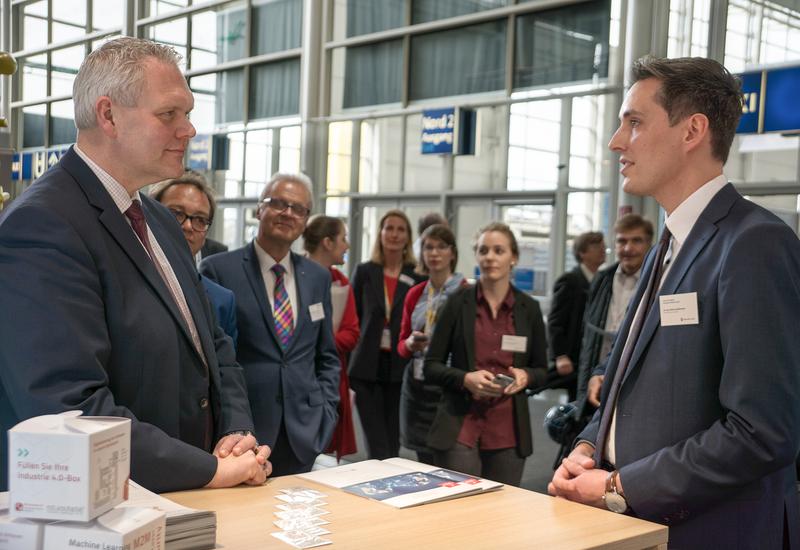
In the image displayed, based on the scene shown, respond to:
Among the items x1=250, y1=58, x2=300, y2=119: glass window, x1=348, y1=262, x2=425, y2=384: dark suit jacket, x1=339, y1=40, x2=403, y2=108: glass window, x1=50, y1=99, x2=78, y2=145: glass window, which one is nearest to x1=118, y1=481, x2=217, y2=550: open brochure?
x1=348, y1=262, x2=425, y2=384: dark suit jacket

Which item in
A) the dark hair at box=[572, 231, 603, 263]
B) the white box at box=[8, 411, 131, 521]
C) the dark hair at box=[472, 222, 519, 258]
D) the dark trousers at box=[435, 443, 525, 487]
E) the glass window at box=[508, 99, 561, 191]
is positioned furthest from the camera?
the glass window at box=[508, 99, 561, 191]

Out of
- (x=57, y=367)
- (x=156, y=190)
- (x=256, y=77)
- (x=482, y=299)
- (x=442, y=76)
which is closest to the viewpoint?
(x=57, y=367)

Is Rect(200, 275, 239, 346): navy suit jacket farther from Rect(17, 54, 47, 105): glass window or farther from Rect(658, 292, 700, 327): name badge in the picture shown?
→ Rect(17, 54, 47, 105): glass window

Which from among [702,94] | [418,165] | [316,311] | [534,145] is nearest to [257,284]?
[316,311]

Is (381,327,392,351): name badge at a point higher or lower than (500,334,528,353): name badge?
lower

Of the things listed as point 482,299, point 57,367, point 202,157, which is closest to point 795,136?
point 482,299

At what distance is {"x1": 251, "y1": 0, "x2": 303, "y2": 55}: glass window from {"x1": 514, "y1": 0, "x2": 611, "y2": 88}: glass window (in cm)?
395

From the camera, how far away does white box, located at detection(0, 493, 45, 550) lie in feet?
3.92

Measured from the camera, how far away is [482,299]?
437cm

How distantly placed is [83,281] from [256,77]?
39.7 ft

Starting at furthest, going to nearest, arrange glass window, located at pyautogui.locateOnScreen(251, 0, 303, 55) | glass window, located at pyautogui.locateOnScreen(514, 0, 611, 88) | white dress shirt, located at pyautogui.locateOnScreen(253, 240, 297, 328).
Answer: glass window, located at pyautogui.locateOnScreen(251, 0, 303, 55)
glass window, located at pyautogui.locateOnScreen(514, 0, 611, 88)
white dress shirt, located at pyautogui.locateOnScreen(253, 240, 297, 328)

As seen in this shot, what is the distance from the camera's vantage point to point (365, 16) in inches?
467

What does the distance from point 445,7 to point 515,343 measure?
7.68 meters

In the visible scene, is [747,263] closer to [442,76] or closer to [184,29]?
[442,76]
